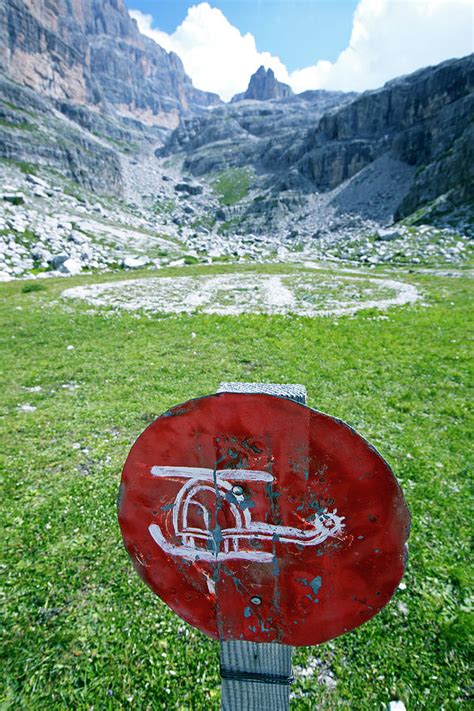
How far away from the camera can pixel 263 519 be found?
2143mm

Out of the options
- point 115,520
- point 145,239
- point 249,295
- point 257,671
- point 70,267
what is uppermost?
point 145,239

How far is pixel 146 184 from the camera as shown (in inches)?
6471

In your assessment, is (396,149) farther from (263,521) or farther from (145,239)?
(263,521)

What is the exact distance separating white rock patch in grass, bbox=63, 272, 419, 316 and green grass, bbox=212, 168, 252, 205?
139010 millimetres

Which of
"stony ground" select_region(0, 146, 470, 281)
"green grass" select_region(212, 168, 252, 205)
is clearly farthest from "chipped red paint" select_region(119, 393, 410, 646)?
"green grass" select_region(212, 168, 252, 205)

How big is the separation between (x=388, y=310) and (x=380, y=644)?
61.1 ft

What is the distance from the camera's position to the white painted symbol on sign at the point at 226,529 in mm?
2111

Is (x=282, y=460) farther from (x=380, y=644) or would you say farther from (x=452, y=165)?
(x=452, y=165)

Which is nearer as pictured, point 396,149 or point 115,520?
point 115,520

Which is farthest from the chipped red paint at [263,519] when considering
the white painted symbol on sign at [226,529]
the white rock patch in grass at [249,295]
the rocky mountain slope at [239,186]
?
the rocky mountain slope at [239,186]

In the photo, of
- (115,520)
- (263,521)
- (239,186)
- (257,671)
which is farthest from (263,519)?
(239,186)

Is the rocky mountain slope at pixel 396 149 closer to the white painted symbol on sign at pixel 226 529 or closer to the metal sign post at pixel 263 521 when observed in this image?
the metal sign post at pixel 263 521

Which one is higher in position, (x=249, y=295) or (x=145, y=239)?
(x=145, y=239)

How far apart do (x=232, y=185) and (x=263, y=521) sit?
19043cm
